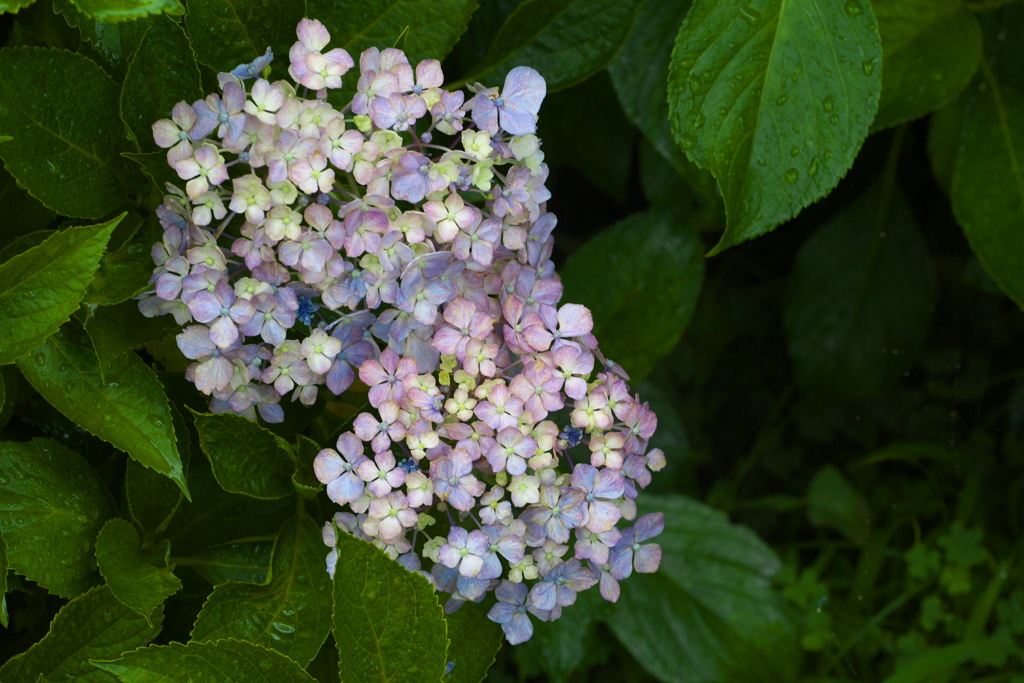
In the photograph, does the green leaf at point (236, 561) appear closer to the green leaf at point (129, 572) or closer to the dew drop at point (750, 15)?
the green leaf at point (129, 572)

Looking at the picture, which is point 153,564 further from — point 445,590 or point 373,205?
point 373,205

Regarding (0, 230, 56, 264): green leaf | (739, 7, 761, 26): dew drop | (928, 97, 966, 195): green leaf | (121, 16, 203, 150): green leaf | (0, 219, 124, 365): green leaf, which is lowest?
(928, 97, 966, 195): green leaf

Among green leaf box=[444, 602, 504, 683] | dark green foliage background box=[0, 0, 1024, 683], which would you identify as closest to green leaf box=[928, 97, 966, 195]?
dark green foliage background box=[0, 0, 1024, 683]

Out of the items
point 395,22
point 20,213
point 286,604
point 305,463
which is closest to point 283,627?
point 286,604

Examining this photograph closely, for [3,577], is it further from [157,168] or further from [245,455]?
[157,168]

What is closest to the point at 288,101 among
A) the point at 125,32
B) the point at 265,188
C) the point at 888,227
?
the point at 265,188

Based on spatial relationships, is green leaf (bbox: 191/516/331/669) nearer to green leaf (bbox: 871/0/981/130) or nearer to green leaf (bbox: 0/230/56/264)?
Answer: green leaf (bbox: 0/230/56/264)

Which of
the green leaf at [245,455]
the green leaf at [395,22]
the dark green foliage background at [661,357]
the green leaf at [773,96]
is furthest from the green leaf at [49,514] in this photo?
the green leaf at [773,96]
